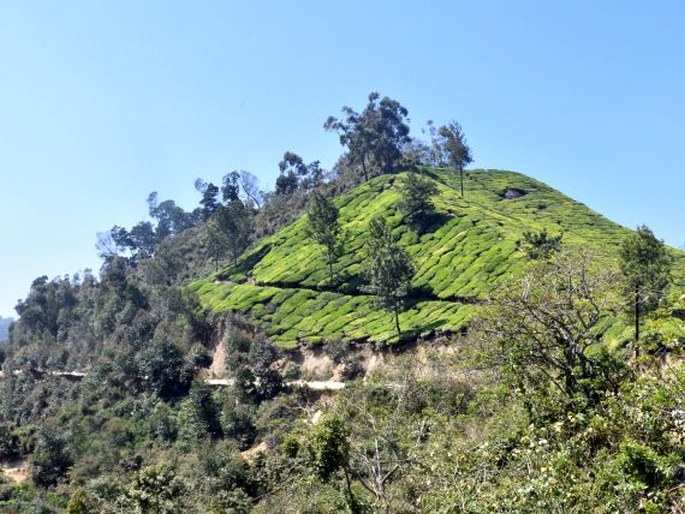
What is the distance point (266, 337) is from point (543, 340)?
124 feet

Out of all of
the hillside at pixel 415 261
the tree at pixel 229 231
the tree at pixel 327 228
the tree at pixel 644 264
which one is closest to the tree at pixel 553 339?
the tree at pixel 644 264

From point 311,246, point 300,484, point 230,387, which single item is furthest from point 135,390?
Answer: point 300,484

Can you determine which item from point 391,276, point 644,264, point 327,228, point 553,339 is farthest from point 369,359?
point 553,339

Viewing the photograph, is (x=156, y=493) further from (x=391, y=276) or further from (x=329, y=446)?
(x=391, y=276)

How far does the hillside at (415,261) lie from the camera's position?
45.9 meters

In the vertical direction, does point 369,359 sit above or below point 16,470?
above

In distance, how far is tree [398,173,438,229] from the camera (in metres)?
63.2

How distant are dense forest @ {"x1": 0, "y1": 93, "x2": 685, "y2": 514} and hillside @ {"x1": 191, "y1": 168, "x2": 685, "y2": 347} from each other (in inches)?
12.7

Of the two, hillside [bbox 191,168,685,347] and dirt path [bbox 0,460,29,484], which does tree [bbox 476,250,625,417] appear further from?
dirt path [bbox 0,460,29,484]

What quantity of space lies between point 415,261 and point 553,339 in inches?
1559

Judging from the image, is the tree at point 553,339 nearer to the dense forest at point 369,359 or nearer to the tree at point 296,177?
the dense forest at point 369,359

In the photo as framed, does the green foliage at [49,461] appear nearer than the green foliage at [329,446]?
No

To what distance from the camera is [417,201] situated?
63.3 m

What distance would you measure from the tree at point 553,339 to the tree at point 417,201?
4624cm
